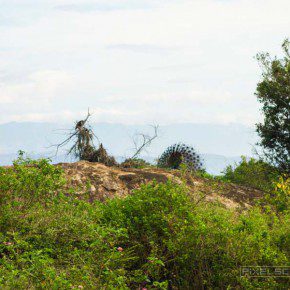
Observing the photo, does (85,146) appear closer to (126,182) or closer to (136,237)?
(126,182)

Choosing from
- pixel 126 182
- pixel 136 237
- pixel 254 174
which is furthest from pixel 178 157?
pixel 136 237

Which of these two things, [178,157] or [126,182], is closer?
[126,182]

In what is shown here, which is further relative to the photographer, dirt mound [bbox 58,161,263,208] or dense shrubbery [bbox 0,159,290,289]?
dirt mound [bbox 58,161,263,208]

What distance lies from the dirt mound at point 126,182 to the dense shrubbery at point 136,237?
13.7ft

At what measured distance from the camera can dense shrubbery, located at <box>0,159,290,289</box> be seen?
955cm

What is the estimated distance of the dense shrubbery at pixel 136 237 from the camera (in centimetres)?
955

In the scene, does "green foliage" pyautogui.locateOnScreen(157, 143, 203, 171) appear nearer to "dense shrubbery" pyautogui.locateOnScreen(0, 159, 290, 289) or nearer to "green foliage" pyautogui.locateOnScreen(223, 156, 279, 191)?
"green foliage" pyautogui.locateOnScreen(223, 156, 279, 191)

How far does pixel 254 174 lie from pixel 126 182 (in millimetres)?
8051

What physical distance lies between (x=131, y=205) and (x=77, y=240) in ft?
3.67

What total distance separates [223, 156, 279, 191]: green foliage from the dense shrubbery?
1101cm

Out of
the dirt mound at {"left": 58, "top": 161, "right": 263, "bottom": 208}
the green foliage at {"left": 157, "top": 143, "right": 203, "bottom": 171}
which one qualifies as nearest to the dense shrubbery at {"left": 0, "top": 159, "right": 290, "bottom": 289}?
the dirt mound at {"left": 58, "top": 161, "right": 263, "bottom": 208}

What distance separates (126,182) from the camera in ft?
54.3

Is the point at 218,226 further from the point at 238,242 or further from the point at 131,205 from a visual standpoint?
the point at 131,205

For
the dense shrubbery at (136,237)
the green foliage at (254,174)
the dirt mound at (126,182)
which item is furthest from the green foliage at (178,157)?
the dense shrubbery at (136,237)
